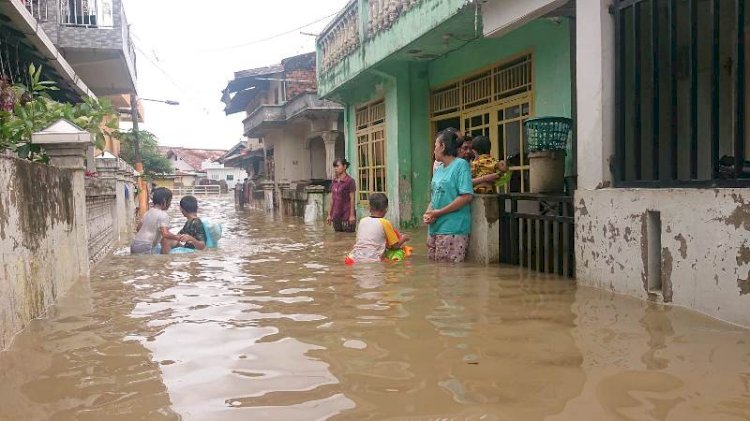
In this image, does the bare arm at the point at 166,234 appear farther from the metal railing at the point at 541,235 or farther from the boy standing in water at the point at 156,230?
the metal railing at the point at 541,235

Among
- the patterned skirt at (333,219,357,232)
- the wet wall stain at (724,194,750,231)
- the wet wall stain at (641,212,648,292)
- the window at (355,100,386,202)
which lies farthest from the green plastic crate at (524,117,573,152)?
the window at (355,100,386,202)

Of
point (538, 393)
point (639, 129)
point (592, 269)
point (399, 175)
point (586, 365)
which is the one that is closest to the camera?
point (538, 393)

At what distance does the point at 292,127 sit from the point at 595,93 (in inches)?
808

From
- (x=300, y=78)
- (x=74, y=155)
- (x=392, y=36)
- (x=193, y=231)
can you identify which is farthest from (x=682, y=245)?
(x=300, y=78)

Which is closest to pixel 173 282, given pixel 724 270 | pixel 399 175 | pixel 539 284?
pixel 539 284

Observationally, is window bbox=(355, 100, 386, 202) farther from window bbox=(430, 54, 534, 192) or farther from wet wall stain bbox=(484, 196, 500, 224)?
wet wall stain bbox=(484, 196, 500, 224)

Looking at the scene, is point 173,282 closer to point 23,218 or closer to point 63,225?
point 63,225

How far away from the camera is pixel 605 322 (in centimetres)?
377

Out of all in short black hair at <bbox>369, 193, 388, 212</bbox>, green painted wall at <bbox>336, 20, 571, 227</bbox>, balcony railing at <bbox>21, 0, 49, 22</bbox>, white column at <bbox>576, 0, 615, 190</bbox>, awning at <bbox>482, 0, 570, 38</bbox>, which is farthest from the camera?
balcony railing at <bbox>21, 0, 49, 22</bbox>

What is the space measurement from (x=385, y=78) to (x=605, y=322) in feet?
28.5

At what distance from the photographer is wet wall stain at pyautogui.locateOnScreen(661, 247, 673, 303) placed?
4078 millimetres

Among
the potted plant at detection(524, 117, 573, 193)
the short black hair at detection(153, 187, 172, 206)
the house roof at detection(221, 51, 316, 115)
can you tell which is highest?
the house roof at detection(221, 51, 316, 115)

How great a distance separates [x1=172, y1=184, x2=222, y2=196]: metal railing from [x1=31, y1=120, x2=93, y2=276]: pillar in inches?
1868

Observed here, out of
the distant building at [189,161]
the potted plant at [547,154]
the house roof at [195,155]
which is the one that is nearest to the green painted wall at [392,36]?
the potted plant at [547,154]
